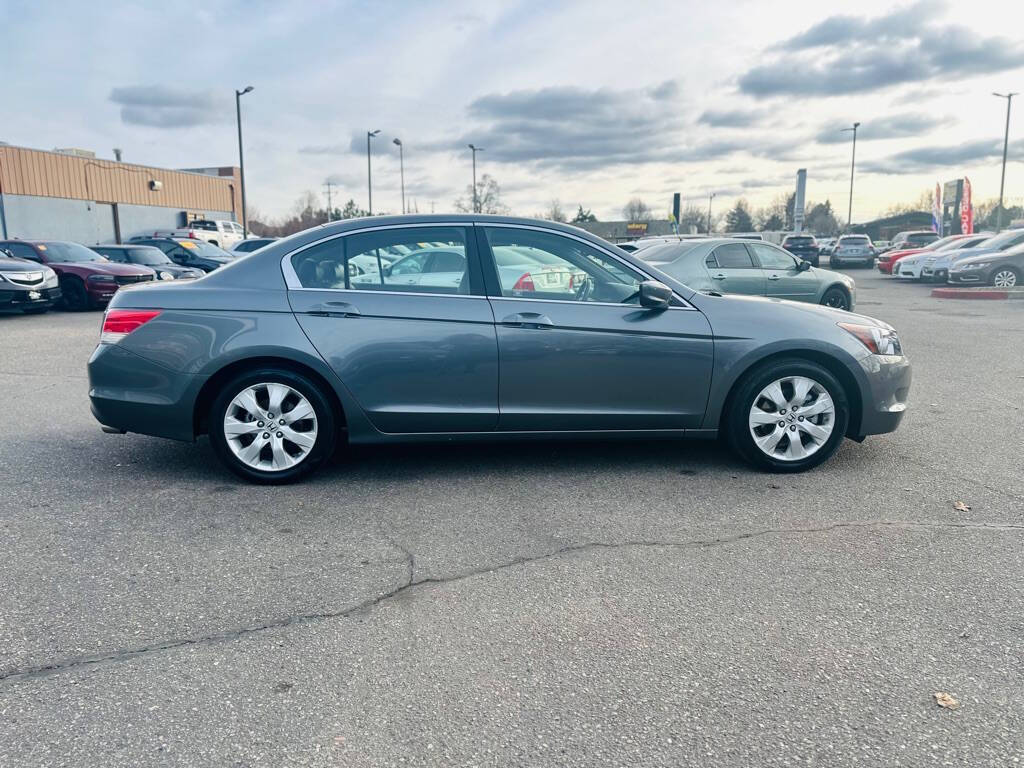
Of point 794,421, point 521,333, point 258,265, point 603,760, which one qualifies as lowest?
point 603,760

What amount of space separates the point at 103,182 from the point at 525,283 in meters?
46.6

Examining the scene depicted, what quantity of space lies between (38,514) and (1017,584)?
4728 mm

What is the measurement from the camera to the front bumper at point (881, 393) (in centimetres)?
501

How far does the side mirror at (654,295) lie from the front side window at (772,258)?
8.52 metres

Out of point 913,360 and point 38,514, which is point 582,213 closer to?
point 913,360

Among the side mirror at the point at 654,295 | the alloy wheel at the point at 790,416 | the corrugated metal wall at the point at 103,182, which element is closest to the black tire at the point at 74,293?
the side mirror at the point at 654,295

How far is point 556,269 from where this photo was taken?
16.1 feet

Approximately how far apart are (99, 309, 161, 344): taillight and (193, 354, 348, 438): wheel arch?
0.52 meters

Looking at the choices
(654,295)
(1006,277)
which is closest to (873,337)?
(654,295)

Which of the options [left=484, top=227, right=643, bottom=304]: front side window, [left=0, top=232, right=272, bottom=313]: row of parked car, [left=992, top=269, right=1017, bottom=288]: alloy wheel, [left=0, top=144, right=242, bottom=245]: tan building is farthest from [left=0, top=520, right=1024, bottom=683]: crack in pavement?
[left=0, top=144, right=242, bottom=245]: tan building

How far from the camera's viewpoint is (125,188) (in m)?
46.1

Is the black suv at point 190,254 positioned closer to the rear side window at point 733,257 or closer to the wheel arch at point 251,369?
the rear side window at point 733,257

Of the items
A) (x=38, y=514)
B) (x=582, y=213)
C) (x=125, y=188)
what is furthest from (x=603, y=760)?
(x=582, y=213)

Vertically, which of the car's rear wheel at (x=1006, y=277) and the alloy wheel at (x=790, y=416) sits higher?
the car's rear wheel at (x=1006, y=277)
